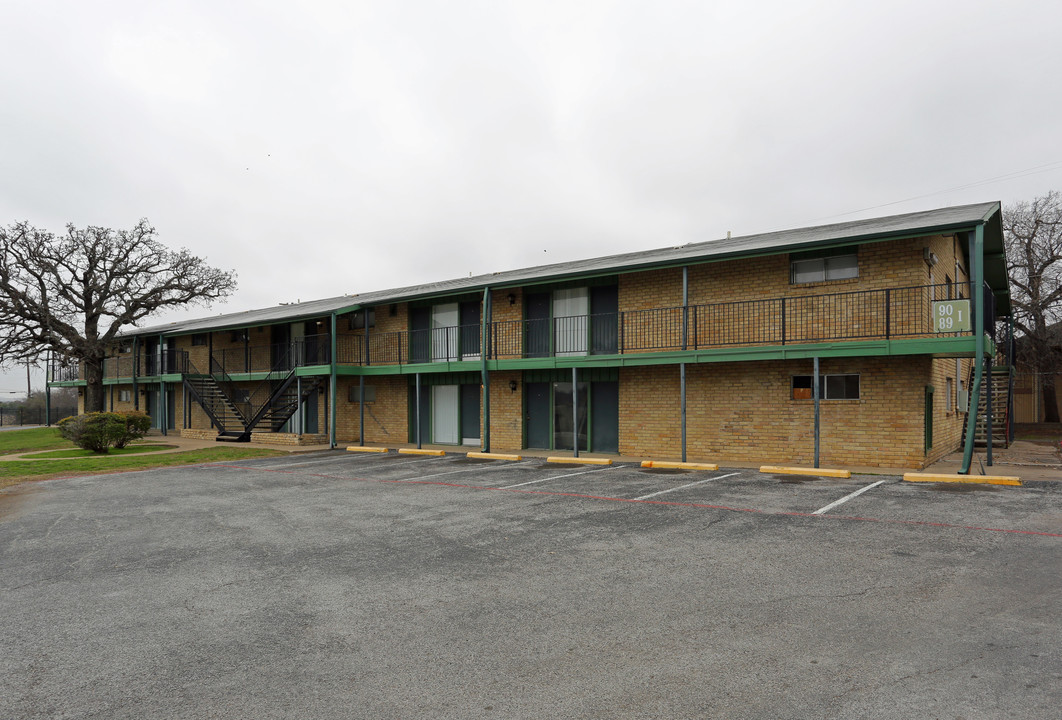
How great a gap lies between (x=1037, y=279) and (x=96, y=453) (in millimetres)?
38406

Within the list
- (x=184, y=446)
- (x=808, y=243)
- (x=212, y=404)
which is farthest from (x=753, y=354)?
(x=212, y=404)

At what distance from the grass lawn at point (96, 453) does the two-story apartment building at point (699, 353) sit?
265 cm

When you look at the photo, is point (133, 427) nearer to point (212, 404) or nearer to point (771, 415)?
point (212, 404)

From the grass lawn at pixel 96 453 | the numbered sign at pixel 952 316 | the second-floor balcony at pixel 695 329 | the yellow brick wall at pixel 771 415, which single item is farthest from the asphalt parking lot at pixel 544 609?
the grass lawn at pixel 96 453

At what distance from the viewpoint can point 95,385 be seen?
32500mm

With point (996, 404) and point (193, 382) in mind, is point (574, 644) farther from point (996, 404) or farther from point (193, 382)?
point (193, 382)

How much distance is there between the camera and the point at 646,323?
16.3 m

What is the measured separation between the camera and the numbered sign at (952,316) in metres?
11.5

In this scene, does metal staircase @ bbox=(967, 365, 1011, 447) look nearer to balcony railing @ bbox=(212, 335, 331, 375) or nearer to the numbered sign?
the numbered sign

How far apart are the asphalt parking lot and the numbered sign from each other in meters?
3.30

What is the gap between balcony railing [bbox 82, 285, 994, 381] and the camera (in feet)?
42.9

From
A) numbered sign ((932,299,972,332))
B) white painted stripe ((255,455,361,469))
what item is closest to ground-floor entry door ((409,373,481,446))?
white painted stripe ((255,455,361,469))

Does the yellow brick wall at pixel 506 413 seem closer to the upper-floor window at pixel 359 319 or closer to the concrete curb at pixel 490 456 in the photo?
the concrete curb at pixel 490 456

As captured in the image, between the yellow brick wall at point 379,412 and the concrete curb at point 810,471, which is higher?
the yellow brick wall at point 379,412
